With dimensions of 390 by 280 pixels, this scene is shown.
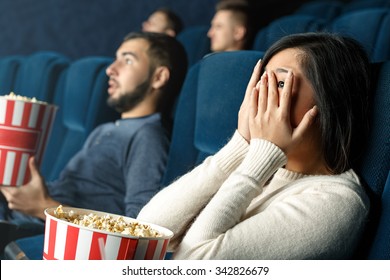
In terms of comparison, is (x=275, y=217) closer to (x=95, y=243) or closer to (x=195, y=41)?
(x=95, y=243)

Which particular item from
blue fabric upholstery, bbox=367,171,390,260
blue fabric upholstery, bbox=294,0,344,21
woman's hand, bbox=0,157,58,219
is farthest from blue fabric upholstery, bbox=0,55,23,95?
blue fabric upholstery, bbox=294,0,344,21

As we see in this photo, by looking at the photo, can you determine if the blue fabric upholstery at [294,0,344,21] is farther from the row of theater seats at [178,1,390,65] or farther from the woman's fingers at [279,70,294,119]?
the woman's fingers at [279,70,294,119]


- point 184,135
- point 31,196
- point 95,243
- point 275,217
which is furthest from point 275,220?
point 31,196

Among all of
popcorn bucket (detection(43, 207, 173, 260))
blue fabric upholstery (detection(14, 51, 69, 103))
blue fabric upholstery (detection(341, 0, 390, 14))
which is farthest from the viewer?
blue fabric upholstery (detection(341, 0, 390, 14))

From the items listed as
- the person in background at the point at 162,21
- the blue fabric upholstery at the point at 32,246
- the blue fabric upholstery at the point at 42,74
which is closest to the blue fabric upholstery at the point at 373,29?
the person in background at the point at 162,21

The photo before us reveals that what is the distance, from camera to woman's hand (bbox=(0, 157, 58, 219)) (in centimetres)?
123

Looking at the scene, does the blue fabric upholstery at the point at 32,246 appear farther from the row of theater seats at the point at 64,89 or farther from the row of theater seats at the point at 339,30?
the row of theater seats at the point at 339,30

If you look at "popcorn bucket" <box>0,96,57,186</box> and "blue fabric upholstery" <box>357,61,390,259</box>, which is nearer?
"blue fabric upholstery" <box>357,61,390,259</box>

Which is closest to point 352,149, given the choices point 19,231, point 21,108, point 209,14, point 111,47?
point 21,108

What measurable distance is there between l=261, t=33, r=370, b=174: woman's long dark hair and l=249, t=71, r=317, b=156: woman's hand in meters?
0.03

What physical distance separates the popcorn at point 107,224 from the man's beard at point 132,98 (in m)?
0.64

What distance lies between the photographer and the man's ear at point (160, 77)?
4.73ft

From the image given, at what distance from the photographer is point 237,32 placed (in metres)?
1.97
